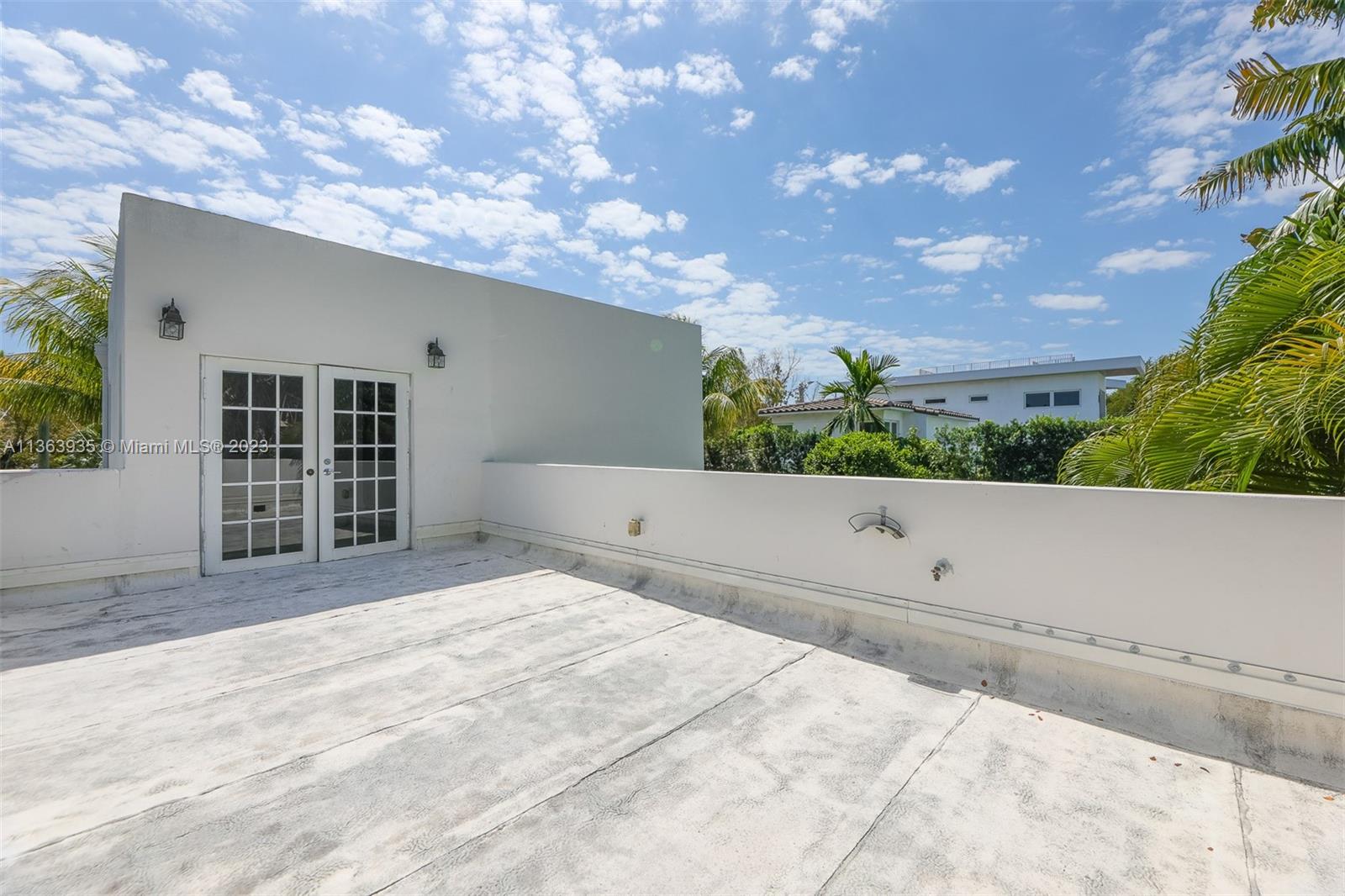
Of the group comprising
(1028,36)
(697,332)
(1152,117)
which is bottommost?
(697,332)

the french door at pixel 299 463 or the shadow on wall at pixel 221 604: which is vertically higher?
the french door at pixel 299 463

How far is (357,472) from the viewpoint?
6.32m

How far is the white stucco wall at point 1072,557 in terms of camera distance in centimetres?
221

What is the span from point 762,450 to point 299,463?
10158 millimetres

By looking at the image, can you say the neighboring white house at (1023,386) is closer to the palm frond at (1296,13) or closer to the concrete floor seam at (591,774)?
the palm frond at (1296,13)

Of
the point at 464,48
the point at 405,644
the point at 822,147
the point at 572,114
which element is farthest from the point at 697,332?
the point at 405,644

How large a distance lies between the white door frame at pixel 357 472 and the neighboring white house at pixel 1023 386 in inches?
794

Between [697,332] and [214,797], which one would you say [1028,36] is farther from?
[214,797]

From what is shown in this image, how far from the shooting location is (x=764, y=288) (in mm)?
17875

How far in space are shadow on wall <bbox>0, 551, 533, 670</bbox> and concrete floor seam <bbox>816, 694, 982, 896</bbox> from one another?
3998 mm

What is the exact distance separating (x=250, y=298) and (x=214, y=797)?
5.28m

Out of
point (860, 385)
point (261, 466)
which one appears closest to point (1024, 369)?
Answer: point (860, 385)

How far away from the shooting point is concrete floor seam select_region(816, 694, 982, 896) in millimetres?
1650

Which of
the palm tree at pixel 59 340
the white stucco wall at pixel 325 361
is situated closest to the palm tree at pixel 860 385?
the white stucco wall at pixel 325 361
